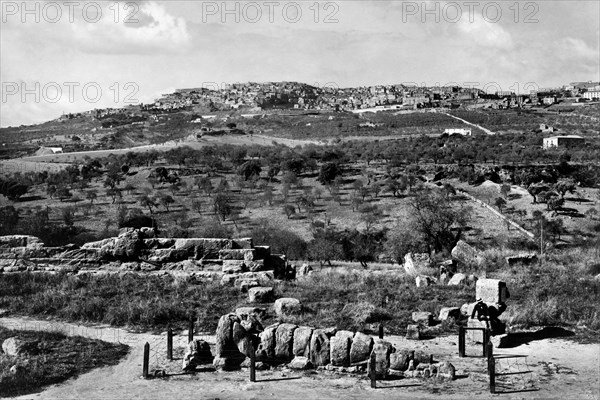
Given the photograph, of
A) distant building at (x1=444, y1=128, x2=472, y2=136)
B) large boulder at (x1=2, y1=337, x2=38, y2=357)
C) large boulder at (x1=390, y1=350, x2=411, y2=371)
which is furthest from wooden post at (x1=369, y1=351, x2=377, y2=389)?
distant building at (x1=444, y1=128, x2=472, y2=136)

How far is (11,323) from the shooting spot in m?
14.3

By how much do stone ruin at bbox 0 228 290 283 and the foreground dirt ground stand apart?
6.97 metres

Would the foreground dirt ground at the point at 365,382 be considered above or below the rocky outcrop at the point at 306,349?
below

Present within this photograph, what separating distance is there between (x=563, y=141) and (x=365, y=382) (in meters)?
65.3

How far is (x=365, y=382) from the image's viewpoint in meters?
9.97

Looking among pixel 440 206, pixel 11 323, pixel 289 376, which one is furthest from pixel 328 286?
pixel 440 206

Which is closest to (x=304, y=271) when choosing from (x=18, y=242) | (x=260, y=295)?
(x=260, y=295)

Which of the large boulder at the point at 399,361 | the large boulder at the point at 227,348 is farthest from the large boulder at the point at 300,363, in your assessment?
the large boulder at the point at 399,361

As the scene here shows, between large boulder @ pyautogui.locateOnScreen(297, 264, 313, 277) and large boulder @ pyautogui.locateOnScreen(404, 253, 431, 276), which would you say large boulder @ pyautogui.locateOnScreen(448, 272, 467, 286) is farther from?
large boulder @ pyautogui.locateOnScreen(297, 264, 313, 277)

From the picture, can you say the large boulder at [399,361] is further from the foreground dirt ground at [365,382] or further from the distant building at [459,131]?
the distant building at [459,131]

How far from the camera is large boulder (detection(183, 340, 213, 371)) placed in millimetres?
10742

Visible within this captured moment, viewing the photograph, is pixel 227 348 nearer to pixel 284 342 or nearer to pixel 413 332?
pixel 284 342

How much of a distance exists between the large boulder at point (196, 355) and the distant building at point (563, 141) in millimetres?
64332

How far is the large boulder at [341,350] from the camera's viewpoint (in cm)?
1048
